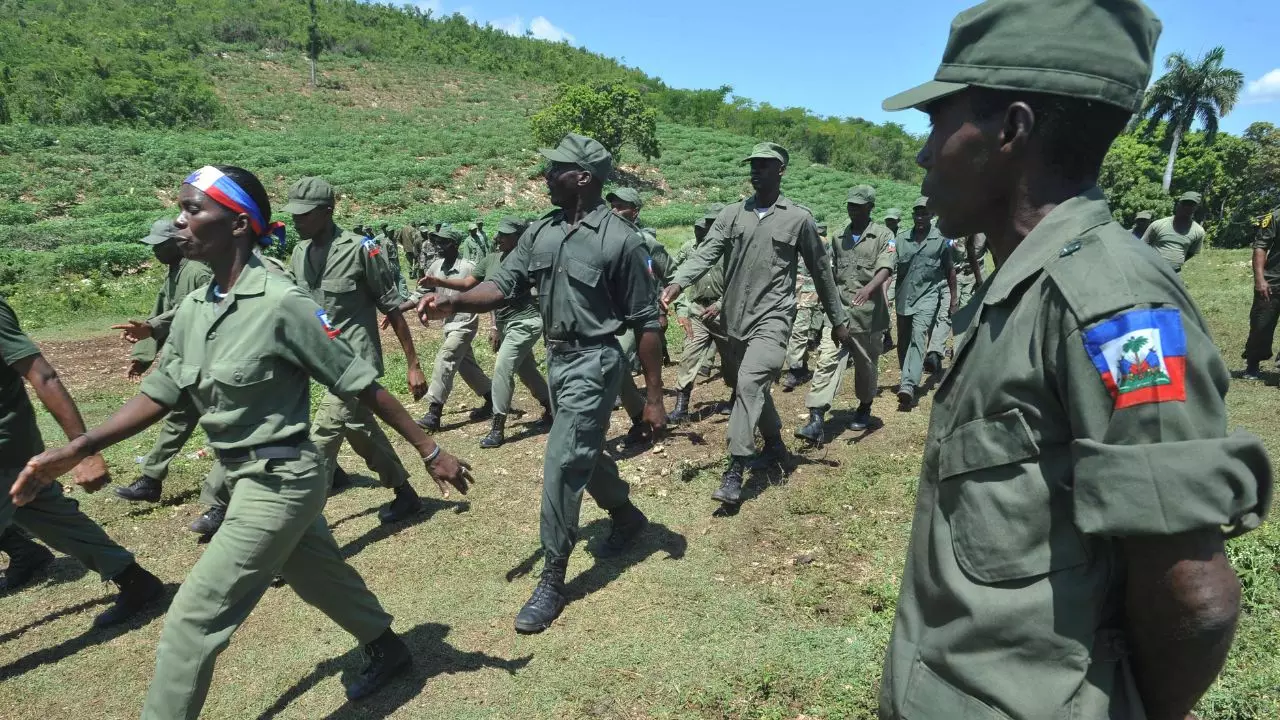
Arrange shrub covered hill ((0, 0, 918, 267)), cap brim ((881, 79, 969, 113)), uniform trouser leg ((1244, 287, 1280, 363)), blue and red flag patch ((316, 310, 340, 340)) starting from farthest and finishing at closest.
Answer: shrub covered hill ((0, 0, 918, 267)) → uniform trouser leg ((1244, 287, 1280, 363)) → blue and red flag patch ((316, 310, 340, 340)) → cap brim ((881, 79, 969, 113))

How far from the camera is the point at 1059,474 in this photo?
1.15m

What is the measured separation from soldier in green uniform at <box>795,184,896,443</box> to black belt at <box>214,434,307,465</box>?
4.60m

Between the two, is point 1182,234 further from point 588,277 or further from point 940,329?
point 588,277

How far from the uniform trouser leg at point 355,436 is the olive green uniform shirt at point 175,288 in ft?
4.89

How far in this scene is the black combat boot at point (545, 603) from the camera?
3.94 m

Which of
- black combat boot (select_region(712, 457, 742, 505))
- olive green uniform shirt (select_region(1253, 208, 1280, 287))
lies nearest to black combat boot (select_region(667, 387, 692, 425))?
black combat boot (select_region(712, 457, 742, 505))

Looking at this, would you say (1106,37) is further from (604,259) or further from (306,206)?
(306,206)

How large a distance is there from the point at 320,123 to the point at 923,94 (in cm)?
5854

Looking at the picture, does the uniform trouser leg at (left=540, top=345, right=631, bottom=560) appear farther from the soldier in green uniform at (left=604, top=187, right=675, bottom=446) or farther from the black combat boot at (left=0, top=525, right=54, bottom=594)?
the black combat boot at (left=0, top=525, right=54, bottom=594)

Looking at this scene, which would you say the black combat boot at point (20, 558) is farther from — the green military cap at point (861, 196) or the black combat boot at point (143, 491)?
the green military cap at point (861, 196)

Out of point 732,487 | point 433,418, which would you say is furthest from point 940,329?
point 433,418

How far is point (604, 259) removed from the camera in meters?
4.14

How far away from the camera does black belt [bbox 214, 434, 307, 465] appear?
2889 mm

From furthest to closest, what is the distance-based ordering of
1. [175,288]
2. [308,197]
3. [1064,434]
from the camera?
[175,288] → [308,197] → [1064,434]
